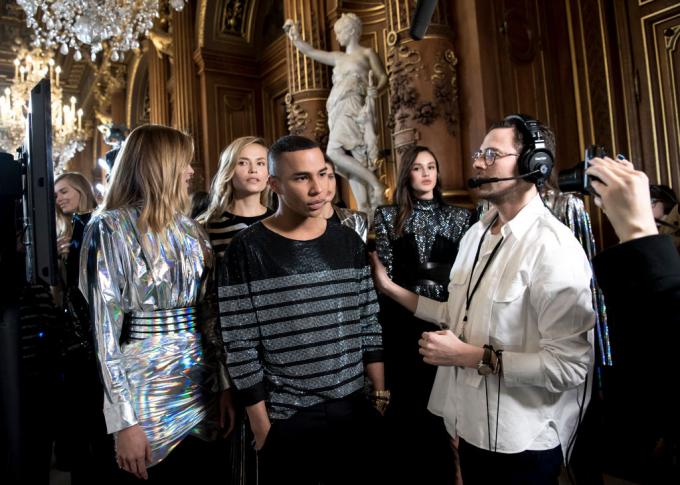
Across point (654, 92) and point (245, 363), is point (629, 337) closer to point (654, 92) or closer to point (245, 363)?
point (245, 363)

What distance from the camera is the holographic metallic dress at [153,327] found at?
136cm

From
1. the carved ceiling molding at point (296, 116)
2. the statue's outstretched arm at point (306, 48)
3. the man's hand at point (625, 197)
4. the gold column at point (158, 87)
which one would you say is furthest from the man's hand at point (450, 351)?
the gold column at point (158, 87)

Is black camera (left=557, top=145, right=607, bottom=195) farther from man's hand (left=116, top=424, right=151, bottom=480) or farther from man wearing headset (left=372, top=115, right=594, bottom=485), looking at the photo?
man's hand (left=116, top=424, right=151, bottom=480)

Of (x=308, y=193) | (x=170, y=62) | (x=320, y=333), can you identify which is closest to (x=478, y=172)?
(x=308, y=193)

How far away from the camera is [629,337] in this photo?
2.39 feet

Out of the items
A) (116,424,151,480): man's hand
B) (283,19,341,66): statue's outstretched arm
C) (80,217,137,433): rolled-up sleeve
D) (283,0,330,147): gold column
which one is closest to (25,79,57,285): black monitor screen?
(80,217,137,433): rolled-up sleeve

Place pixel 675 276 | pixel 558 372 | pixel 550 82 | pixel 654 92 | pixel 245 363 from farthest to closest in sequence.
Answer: pixel 550 82 < pixel 654 92 < pixel 245 363 < pixel 558 372 < pixel 675 276

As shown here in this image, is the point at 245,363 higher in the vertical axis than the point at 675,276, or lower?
lower

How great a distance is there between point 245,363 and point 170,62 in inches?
370

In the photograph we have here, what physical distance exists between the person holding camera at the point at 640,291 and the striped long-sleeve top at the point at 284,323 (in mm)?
754

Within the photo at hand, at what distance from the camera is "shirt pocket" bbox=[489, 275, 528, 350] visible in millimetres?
1230

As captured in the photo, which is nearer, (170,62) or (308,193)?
(308,193)

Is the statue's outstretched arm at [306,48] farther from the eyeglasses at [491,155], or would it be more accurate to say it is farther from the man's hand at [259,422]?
the man's hand at [259,422]

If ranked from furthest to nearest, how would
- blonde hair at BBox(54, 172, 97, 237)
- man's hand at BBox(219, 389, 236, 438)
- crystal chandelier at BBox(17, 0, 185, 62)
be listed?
crystal chandelier at BBox(17, 0, 185, 62) < blonde hair at BBox(54, 172, 97, 237) < man's hand at BBox(219, 389, 236, 438)
